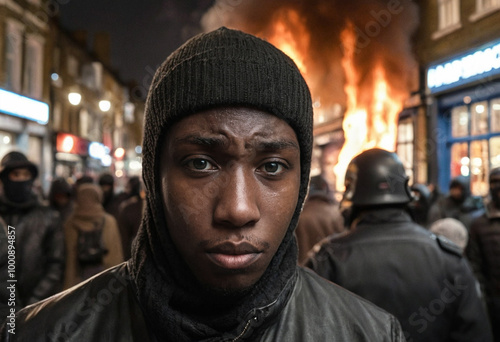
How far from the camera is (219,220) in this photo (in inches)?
46.4

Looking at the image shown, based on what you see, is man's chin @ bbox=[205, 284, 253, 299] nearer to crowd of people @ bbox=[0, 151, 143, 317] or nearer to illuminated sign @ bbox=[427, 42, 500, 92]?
crowd of people @ bbox=[0, 151, 143, 317]

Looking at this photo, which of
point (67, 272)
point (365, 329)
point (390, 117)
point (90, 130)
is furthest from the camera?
point (90, 130)

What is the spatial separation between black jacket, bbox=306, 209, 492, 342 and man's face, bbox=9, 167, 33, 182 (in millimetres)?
2830

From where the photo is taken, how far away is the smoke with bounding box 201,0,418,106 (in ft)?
42.9

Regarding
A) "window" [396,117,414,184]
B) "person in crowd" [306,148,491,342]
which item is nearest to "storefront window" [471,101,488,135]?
"window" [396,117,414,184]

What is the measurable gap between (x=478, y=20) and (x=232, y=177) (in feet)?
40.9

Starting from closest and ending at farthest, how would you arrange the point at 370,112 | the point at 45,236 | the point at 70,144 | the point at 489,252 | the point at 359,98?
1. the point at 45,236
2. the point at 489,252
3. the point at 370,112
4. the point at 359,98
5. the point at 70,144

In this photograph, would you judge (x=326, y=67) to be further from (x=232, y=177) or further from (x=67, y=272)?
(x=232, y=177)

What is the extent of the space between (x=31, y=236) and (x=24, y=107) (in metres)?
16.7

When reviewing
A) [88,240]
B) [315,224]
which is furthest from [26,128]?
[315,224]

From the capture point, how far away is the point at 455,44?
41.6 ft

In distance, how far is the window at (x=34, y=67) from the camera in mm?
20131

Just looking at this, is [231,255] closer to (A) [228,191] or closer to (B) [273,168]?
(A) [228,191]

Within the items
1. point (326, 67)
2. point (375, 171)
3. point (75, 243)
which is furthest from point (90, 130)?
point (375, 171)
